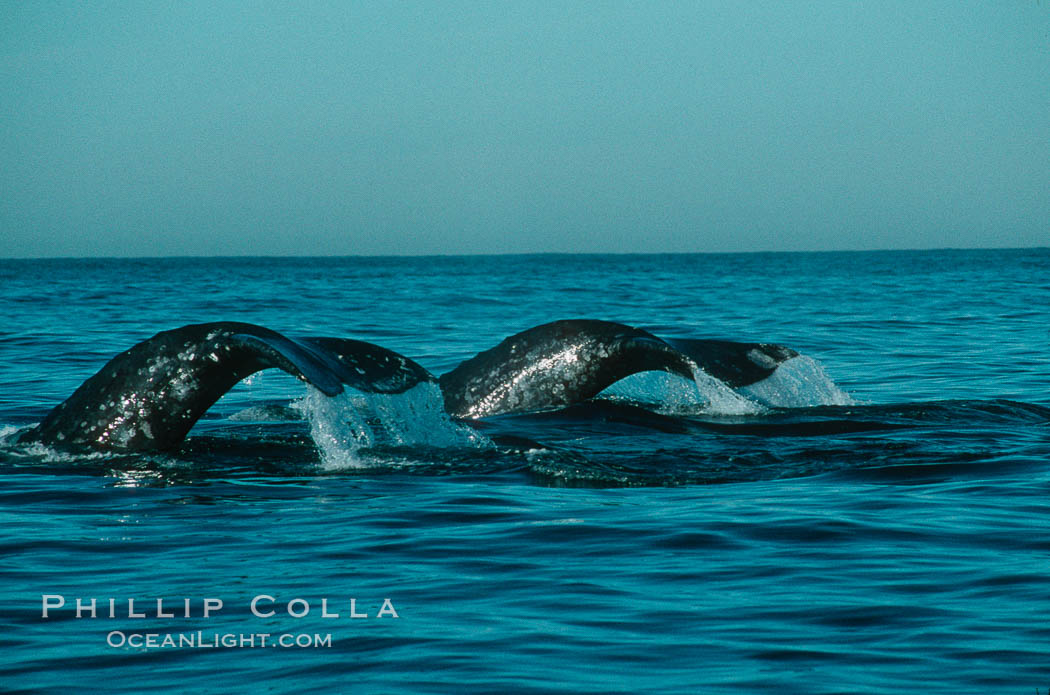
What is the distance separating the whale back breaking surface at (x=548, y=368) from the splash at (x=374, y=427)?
106 centimetres

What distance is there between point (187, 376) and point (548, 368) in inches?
131

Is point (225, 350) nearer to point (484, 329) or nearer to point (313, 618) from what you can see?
point (313, 618)

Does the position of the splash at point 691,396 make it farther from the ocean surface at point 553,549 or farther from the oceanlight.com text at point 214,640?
the oceanlight.com text at point 214,640

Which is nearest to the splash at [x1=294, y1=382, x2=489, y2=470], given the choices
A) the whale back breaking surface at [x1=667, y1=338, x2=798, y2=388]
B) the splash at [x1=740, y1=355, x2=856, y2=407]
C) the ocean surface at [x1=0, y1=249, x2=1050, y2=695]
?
the ocean surface at [x1=0, y1=249, x2=1050, y2=695]

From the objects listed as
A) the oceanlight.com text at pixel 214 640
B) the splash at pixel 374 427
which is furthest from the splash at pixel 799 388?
the oceanlight.com text at pixel 214 640

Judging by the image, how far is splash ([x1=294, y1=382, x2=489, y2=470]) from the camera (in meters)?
9.36

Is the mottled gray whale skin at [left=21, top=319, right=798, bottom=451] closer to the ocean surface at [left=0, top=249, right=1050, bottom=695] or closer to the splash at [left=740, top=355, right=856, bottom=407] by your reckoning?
the ocean surface at [left=0, top=249, right=1050, bottom=695]

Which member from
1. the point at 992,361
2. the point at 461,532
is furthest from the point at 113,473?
the point at 992,361

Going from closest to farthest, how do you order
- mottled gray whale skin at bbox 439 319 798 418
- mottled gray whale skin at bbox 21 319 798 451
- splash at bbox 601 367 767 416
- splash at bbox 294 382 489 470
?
mottled gray whale skin at bbox 21 319 798 451 → splash at bbox 294 382 489 470 → mottled gray whale skin at bbox 439 319 798 418 → splash at bbox 601 367 767 416

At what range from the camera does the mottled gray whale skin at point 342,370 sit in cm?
843

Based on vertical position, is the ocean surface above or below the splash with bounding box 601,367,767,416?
below

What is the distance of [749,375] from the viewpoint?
10.8 meters

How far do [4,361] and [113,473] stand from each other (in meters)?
10.6

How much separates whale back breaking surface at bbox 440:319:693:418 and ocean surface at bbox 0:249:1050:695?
0.28 metres
